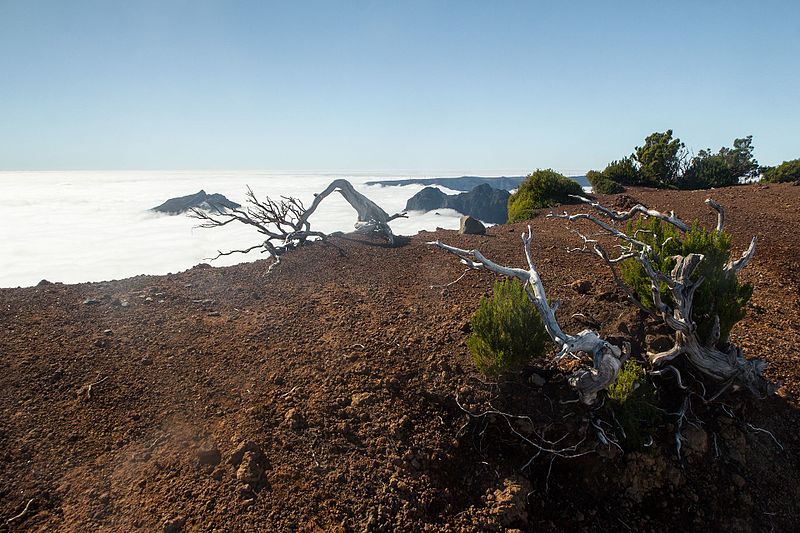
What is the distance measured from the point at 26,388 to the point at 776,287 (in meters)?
9.70

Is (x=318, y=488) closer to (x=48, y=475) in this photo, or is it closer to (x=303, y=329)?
(x=48, y=475)

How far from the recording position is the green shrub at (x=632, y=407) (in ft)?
12.6

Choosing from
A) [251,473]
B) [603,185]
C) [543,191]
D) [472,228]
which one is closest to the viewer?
[251,473]

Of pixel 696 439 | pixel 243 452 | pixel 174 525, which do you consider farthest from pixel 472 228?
pixel 174 525

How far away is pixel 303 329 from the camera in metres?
5.74

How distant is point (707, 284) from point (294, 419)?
170 inches

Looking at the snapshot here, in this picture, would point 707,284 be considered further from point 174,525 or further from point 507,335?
point 174,525

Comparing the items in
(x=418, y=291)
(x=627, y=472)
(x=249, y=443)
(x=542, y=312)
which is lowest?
(x=627, y=472)

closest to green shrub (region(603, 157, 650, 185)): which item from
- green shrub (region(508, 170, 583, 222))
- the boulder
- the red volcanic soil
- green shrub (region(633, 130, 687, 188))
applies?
green shrub (region(633, 130, 687, 188))

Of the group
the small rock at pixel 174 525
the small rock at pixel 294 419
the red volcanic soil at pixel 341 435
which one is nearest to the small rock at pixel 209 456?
the red volcanic soil at pixel 341 435

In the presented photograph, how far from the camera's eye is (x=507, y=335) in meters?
4.13

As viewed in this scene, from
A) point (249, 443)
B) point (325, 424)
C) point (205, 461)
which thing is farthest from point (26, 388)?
point (325, 424)

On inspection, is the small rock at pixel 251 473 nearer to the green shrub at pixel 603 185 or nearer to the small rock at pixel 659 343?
the small rock at pixel 659 343

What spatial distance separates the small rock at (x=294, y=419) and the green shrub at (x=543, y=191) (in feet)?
38.5
